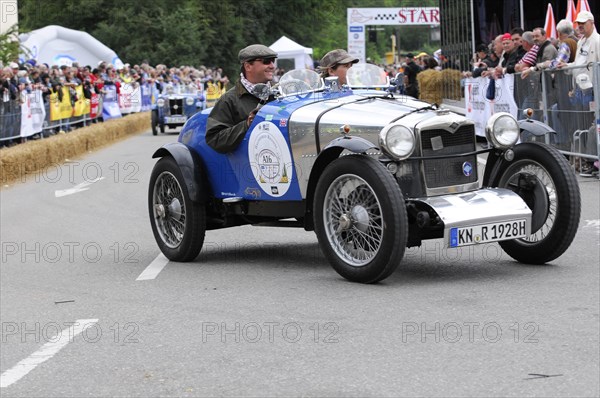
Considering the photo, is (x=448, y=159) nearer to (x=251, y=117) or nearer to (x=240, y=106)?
(x=251, y=117)

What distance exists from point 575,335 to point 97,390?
8.35ft

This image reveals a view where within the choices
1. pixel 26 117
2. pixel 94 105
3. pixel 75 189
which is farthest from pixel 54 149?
pixel 94 105

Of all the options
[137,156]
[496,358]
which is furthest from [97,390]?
[137,156]

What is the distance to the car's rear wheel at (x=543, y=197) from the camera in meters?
8.44

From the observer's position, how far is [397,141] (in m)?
8.08

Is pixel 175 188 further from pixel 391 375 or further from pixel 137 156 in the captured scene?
pixel 137 156

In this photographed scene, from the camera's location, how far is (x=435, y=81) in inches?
1246

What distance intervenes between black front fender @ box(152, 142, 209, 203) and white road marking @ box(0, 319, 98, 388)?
7.81ft

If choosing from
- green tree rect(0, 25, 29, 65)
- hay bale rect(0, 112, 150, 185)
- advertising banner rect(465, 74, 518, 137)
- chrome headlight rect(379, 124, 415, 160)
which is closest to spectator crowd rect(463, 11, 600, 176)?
advertising banner rect(465, 74, 518, 137)

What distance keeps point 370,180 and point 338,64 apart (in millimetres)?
2158

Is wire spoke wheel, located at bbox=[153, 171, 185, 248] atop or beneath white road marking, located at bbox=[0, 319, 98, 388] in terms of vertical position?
atop

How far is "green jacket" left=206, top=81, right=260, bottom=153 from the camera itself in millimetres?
9281

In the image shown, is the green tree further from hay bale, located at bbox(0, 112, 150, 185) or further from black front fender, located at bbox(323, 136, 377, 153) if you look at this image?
black front fender, located at bbox(323, 136, 377, 153)

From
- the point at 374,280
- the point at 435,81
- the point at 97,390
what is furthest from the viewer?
the point at 435,81
